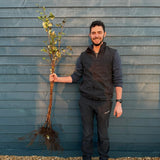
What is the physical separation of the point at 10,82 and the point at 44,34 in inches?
39.0

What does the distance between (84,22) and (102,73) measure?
3.08 ft

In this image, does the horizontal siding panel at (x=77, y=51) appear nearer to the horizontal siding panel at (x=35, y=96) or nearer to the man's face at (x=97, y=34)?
the man's face at (x=97, y=34)

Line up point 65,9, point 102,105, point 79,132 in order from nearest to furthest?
point 102,105 < point 65,9 < point 79,132

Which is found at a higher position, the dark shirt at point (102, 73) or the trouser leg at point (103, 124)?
the dark shirt at point (102, 73)

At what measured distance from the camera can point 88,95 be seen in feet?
7.48

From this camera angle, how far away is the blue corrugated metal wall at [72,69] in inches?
102

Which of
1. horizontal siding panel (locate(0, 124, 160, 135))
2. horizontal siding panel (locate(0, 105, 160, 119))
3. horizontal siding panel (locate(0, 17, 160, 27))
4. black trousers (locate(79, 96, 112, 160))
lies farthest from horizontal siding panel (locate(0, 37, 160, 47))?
horizontal siding panel (locate(0, 124, 160, 135))

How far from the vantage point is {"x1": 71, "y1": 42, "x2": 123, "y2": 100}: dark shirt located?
2.22 metres

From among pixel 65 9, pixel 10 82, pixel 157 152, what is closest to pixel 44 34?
pixel 65 9

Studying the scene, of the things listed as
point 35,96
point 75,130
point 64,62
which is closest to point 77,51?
point 64,62

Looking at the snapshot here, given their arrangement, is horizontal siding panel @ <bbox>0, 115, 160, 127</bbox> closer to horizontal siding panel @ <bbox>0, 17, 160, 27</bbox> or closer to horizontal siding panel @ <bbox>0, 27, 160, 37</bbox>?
horizontal siding panel @ <bbox>0, 27, 160, 37</bbox>

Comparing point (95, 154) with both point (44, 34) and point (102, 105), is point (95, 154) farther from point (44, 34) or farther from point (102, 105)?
point (44, 34)

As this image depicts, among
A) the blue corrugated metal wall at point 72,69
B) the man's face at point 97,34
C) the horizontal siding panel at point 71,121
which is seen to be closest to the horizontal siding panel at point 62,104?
the blue corrugated metal wall at point 72,69

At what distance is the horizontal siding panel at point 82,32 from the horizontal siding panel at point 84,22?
0.05m
